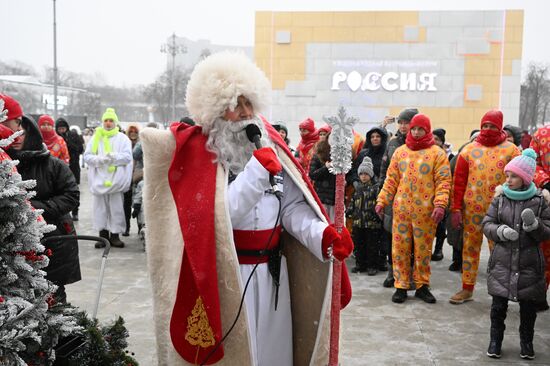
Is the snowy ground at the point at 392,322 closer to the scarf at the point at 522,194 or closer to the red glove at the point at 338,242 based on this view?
the scarf at the point at 522,194

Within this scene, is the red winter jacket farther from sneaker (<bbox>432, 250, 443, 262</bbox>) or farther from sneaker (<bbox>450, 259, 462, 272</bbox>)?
sneaker (<bbox>432, 250, 443, 262</bbox>)

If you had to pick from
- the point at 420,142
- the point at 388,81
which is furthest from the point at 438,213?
the point at 388,81

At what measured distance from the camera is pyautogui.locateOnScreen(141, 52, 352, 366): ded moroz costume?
104 inches

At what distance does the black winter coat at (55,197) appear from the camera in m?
3.86

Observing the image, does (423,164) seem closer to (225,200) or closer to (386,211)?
(386,211)

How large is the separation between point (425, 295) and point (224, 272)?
3732mm

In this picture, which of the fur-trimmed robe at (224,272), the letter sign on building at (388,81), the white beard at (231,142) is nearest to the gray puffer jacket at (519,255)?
the fur-trimmed robe at (224,272)

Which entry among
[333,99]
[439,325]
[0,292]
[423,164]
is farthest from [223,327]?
[333,99]

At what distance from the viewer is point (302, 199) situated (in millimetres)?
2971

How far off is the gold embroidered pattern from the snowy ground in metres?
1.74

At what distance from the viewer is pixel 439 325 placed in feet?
16.9

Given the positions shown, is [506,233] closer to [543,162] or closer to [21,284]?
[543,162]

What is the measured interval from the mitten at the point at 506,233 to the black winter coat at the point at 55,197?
315 centimetres

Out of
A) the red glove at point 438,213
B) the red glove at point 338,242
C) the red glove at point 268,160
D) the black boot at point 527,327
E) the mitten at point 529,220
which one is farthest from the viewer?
the red glove at point 438,213
